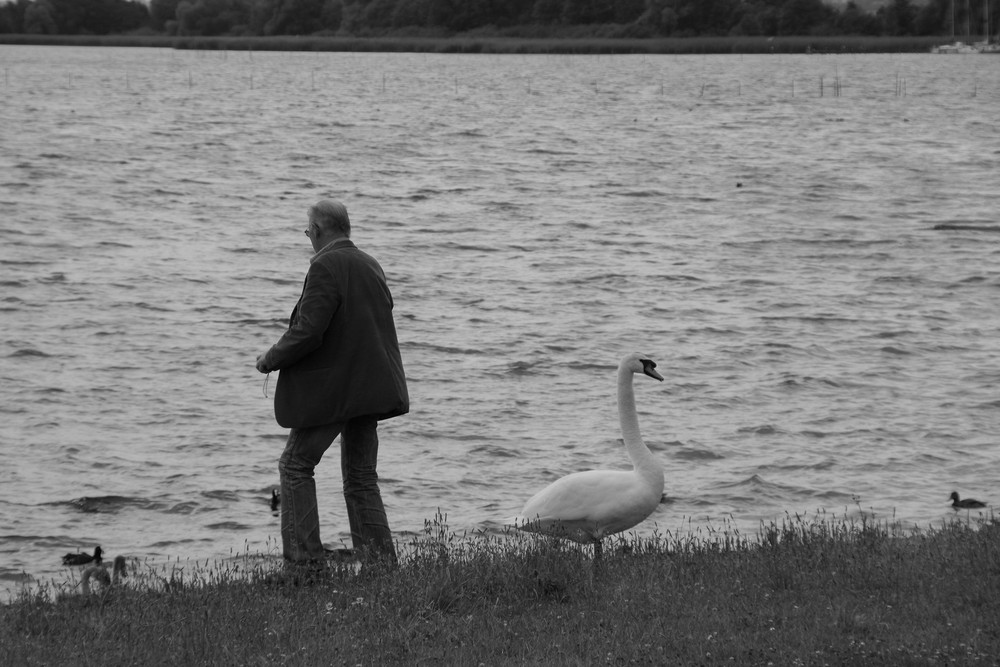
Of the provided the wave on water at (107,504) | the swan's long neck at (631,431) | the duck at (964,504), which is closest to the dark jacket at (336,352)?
the swan's long neck at (631,431)

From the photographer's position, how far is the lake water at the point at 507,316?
535 inches

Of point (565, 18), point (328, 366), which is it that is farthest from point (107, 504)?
point (565, 18)

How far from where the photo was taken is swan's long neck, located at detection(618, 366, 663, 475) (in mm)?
9516

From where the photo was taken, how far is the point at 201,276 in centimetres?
2542

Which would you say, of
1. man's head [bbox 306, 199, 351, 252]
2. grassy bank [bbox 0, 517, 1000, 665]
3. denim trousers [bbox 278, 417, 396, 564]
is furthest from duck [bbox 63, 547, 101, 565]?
man's head [bbox 306, 199, 351, 252]

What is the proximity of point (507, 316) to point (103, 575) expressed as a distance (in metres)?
14.2

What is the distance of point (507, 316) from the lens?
74.7 ft

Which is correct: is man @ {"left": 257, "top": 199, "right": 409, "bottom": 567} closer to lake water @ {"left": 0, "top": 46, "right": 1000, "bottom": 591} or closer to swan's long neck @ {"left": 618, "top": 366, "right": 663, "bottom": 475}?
swan's long neck @ {"left": 618, "top": 366, "right": 663, "bottom": 475}

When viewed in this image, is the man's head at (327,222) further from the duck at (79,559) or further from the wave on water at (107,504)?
the wave on water at (107,504)

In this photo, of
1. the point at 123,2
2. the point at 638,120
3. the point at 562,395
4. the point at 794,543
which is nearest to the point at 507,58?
the point at 638,120

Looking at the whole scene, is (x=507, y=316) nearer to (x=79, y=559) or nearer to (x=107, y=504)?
(x=107, y=504)

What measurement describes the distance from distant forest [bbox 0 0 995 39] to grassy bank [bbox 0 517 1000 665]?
410 ft

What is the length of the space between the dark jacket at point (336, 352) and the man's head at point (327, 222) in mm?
85

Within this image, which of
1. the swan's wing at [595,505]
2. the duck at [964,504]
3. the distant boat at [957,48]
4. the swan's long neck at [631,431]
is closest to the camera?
the swan's wing at [595,505]
